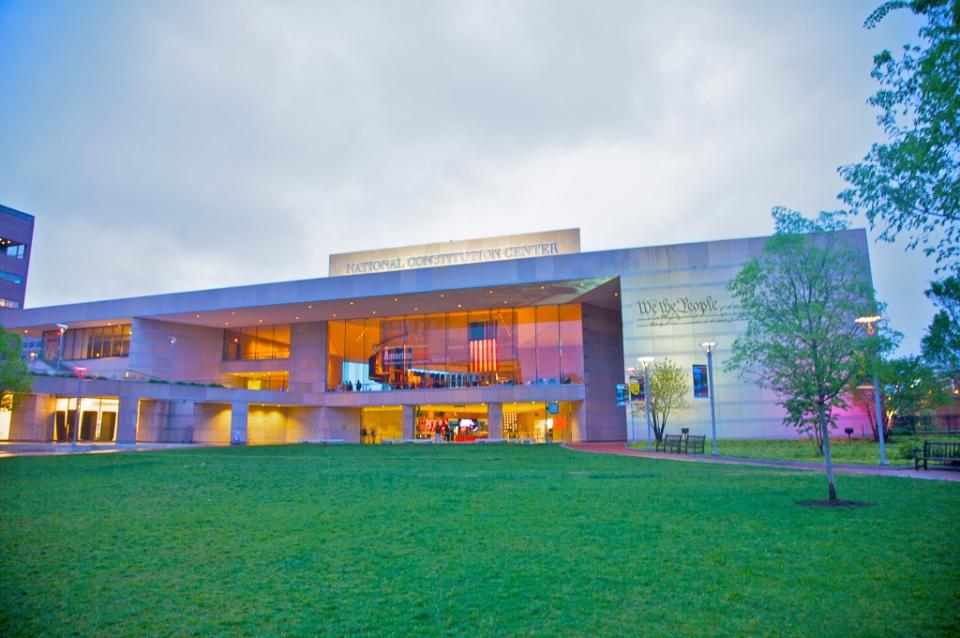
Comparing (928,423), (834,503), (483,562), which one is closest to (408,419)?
(928,423)

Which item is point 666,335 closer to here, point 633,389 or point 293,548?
point 633,389

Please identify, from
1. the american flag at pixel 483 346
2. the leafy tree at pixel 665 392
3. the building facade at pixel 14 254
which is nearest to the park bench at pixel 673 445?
the leafy tree at pixel 665 392

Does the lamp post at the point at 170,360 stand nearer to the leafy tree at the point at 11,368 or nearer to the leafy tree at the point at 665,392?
the leafy tree at the point at 11,368

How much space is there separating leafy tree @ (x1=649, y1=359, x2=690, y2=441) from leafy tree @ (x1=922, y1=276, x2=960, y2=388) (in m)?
13.6

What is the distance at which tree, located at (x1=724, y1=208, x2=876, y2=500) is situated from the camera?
12.4 meters

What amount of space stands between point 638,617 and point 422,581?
7.33 ft

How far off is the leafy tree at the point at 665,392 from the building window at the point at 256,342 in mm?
35784

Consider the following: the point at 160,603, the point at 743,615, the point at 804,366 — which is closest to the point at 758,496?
the point at 804,366

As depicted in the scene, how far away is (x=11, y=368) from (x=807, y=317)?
34337 mm

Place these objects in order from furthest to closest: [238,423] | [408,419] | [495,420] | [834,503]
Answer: [408,419], [495,420], [238,423], [834,503]

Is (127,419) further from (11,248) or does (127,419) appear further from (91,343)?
(11,248)

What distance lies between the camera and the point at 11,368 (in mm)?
30125

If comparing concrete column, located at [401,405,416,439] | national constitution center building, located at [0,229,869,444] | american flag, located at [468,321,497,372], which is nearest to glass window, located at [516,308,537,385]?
national constitution center building, located at [0,229,869,444]

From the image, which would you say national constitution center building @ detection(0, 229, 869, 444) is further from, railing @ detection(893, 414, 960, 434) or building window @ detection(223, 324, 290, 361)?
railing @ detection(893, 414, 960, 434)
